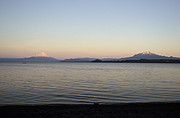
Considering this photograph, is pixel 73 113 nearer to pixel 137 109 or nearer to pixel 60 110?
pixel 60 110

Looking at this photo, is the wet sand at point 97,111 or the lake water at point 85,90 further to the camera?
the lake water at point 85,90

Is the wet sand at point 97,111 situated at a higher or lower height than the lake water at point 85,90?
higher

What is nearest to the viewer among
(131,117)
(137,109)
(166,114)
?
(131,117)

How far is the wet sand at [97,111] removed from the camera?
26.6ft

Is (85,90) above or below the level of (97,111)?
below

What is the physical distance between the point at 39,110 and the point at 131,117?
15.1 feet

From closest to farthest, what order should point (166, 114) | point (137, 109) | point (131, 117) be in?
point (131, 117) → point (166, 114) → point (137, 109)

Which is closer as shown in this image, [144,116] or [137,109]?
[144,116]

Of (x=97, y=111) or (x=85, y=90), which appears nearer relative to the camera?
(x=97, y=111)

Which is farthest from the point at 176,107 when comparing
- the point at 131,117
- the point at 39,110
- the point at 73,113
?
the point at 39,110

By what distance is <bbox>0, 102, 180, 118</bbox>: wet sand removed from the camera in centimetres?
809

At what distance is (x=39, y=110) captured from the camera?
29.1 ft

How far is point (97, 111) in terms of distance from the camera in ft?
28.7

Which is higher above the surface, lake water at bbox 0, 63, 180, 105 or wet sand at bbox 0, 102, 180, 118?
wet sand at bbox 0, 102, 180, 118
